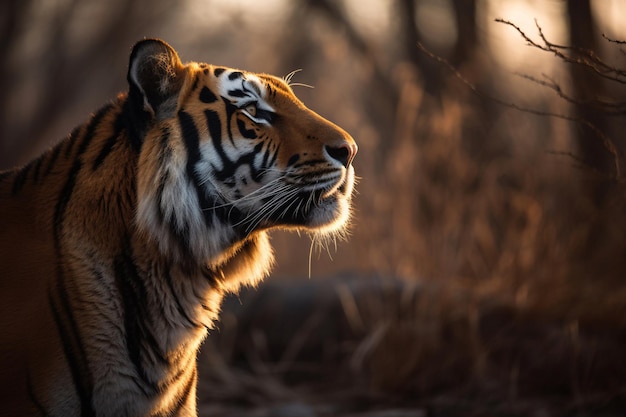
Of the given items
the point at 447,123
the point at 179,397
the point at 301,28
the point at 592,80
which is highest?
the point at 301,28

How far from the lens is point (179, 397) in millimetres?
2633

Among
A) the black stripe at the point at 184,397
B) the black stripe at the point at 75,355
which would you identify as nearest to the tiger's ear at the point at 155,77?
the black stripe at the point at 75,355

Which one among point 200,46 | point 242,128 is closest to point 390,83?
point 200,46

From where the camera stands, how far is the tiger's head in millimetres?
2533

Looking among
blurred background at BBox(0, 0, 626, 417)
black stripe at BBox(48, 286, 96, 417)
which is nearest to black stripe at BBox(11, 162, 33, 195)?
black stripe at BBox(48, 286, 96, 417)

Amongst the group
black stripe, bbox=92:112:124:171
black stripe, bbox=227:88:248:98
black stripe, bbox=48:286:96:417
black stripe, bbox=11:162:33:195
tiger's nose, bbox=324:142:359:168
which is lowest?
black stripe, bbox=48:286:96:417

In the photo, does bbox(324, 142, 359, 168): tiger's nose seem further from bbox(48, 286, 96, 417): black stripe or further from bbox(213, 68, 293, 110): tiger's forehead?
bbox(48, 286, 96, 417): black stripe

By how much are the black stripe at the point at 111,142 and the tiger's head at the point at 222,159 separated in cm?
10

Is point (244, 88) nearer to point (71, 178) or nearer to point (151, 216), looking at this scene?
point (151, 216)

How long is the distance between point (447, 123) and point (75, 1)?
6397 millimetres

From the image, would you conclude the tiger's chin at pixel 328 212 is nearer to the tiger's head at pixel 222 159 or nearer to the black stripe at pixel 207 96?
the tiger's head at pixel 222 159

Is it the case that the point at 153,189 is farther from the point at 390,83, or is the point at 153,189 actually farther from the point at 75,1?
the point at 75,1

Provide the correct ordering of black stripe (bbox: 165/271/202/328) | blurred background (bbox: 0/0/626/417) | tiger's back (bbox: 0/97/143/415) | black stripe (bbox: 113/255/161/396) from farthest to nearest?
blurred background (bbox: 0/0/626/417)
black stripe (bbox: 165/271/202/328)
black stripe (bbox: 113/255/161/396)
tiger's back (bbox: 0/97/143/415)

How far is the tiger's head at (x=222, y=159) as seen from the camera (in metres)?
2.53
